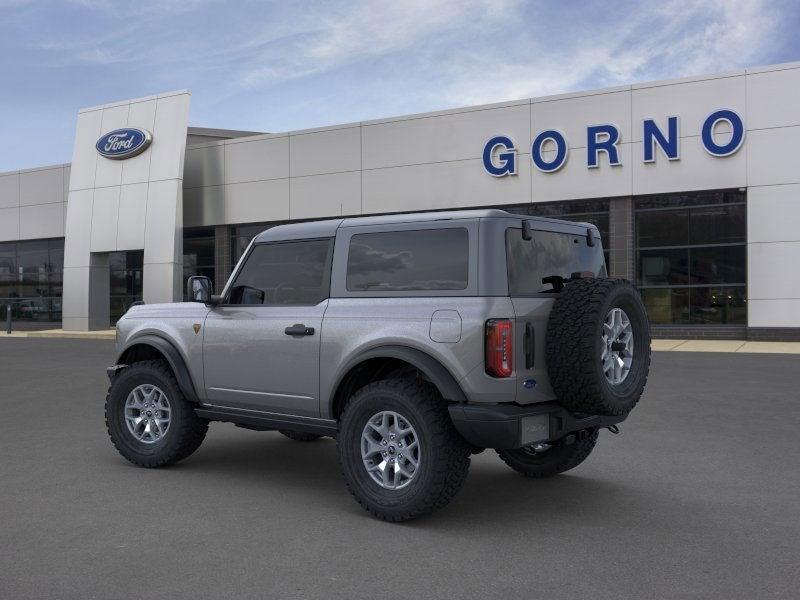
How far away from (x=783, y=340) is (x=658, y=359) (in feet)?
21.9

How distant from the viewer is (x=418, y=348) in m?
5.03

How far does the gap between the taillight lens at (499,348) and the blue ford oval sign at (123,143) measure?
2634 cm

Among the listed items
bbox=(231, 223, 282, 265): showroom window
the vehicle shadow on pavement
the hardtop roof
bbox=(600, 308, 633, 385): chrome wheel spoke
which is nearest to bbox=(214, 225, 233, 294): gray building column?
bbox=(231, 223, 282, 265): showroom window

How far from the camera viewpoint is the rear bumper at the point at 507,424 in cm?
472

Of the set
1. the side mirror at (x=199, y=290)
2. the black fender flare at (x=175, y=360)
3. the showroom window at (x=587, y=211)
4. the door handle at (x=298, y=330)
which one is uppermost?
the showroom window at (x=587, y=211)

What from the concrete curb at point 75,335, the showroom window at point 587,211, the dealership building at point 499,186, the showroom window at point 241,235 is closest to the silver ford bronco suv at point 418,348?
the dealership building at point 499,186

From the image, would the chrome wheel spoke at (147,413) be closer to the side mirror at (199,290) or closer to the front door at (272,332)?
the front door at (272,332)

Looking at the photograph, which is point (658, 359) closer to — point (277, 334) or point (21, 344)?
point (277, 334)

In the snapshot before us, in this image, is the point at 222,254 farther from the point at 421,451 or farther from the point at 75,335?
the point at 421,451

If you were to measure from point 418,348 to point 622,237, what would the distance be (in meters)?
19.3

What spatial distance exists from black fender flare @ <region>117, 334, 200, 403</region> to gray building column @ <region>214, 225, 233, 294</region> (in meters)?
23.3

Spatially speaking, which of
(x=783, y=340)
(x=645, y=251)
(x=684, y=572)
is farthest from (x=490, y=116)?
(x=684, y=572)

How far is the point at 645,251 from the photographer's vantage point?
23172mm

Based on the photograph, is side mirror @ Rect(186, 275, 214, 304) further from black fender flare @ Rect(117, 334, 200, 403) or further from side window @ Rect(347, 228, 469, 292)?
side window @ Rect(347, 228, 469, 292)
